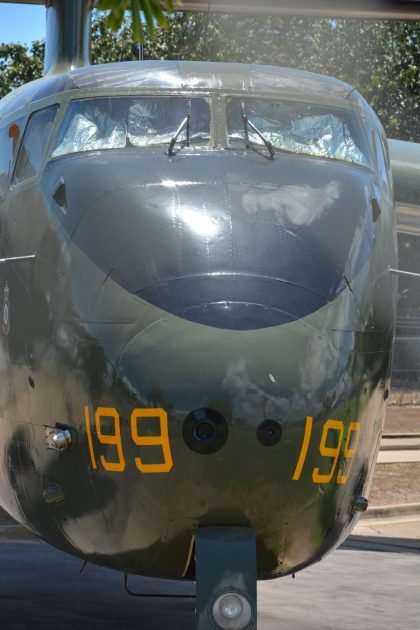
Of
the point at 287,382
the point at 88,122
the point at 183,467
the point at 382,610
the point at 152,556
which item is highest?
the point at 88,122

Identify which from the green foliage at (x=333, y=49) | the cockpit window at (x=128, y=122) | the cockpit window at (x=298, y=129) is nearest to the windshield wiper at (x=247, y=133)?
the cockpit window at (x=298, y=129)

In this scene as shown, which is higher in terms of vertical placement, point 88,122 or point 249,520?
point 88,122

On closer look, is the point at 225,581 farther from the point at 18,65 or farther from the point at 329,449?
the point at 18,65

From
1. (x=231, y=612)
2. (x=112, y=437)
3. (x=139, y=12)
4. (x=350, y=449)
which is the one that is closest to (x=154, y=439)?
(x=112, y=437)

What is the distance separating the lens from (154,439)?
5.60 m

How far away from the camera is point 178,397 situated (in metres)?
5.53

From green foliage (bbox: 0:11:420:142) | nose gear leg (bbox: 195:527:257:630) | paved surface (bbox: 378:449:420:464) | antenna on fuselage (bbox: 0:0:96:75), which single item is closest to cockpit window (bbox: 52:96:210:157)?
nose gear leg (bbox: 195:527:257:630)

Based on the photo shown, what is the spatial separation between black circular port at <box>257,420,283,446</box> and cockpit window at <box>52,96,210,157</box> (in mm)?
1936

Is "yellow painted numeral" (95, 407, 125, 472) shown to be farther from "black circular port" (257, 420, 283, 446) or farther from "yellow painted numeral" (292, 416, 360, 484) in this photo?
"yellow painted numeral" (292, 416, 360, 484)

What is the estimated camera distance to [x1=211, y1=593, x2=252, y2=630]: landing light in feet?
17.9

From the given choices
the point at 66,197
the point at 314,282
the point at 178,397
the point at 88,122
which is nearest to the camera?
the point at 178,397

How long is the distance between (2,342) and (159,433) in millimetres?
1649

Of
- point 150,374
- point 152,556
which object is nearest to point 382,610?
point 152,556

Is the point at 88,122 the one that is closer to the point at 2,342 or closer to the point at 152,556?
the point at 2,342
